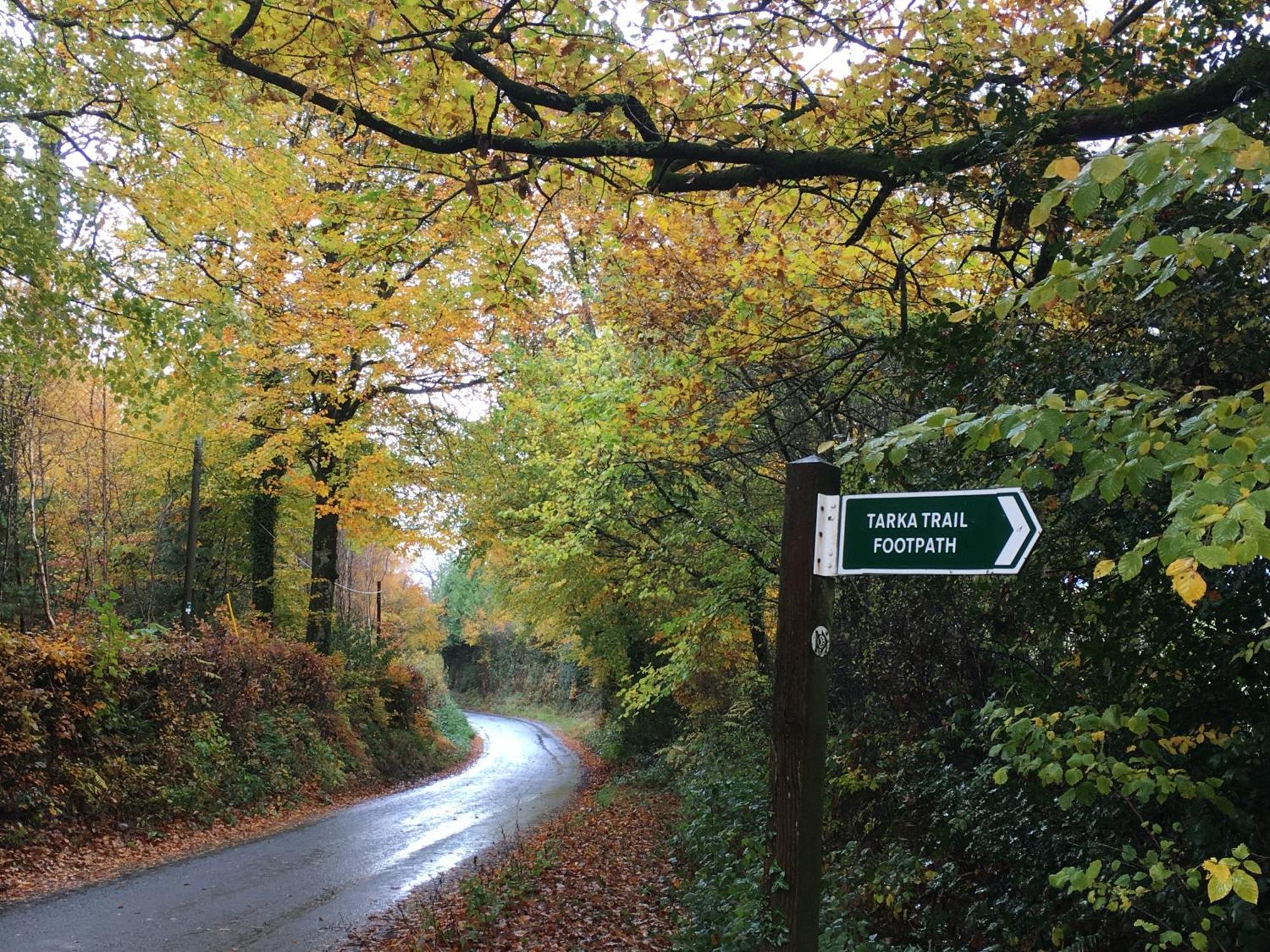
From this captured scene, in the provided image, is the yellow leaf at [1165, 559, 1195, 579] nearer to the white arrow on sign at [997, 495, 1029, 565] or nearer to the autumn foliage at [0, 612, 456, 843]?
the white arrow on sign at [997, 495, 1029, 565]

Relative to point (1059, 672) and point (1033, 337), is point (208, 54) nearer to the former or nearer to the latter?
point (1033, 337)

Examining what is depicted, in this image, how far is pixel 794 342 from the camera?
24.9 ft

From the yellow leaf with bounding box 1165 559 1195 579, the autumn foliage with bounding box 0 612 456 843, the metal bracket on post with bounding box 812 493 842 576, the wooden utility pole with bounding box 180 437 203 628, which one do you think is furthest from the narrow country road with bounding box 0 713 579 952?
the yellow leaf with bounding box 1165 559 1195 579

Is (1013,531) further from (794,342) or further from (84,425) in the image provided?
(84,425)

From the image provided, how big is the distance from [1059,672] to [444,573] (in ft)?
235

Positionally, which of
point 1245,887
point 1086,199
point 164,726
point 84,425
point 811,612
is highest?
point 84,425

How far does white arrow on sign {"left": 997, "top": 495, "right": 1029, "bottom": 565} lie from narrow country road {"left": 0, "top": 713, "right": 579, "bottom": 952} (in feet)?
23.9

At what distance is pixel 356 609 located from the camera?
41.0 m

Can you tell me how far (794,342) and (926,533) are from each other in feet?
16.1

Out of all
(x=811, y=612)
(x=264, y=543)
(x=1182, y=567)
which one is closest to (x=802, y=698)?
(x=811, y=612)

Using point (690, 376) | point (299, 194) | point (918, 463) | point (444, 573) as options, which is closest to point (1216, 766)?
point (918, 463)

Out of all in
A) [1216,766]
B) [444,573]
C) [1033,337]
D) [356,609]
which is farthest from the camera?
[444,573]

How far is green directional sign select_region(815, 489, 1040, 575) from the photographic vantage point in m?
2.71

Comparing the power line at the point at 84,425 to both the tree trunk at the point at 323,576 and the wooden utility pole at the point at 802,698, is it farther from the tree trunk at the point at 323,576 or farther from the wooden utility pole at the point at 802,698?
the wooden utility pole at the point at 802,698
